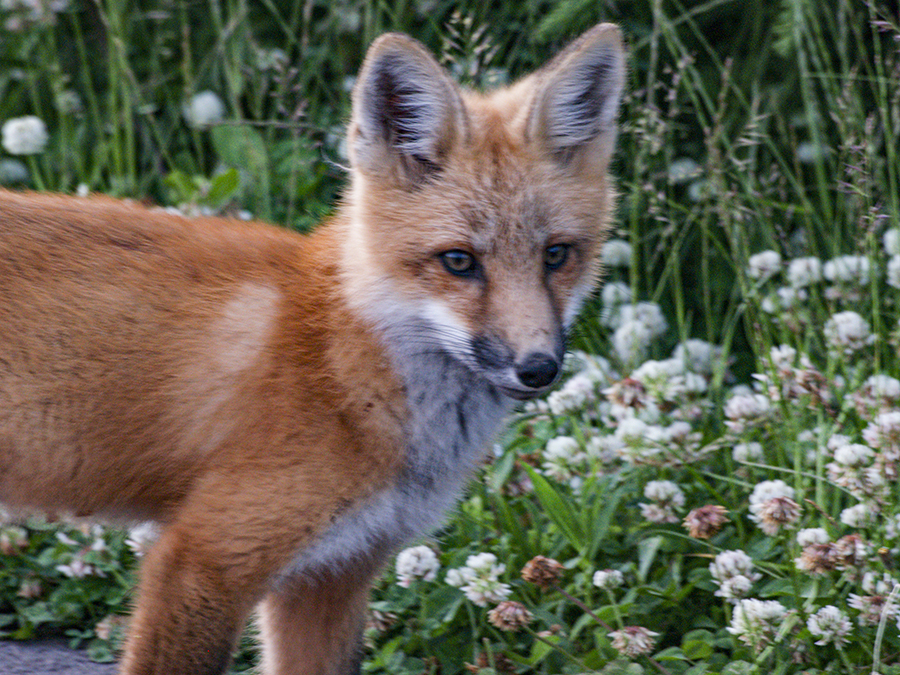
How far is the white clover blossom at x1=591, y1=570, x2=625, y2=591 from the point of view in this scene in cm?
283

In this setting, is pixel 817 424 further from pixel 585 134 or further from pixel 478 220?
pixel 478 220

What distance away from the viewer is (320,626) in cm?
274

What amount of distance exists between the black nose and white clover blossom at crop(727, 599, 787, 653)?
92 centimetres

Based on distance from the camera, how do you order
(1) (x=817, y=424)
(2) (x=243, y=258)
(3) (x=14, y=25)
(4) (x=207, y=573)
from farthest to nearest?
(3) (x=14, y=25)
(1) (x=817, y=424)
(2) (x=243, y=258)
(4) (x=207, y=573)

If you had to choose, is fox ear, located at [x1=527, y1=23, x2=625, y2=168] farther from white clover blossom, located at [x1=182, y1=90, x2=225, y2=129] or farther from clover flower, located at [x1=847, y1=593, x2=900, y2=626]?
white clover blossom, located at [x1=182, y1=90, x2=225, y2=129]

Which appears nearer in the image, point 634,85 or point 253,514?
point 253,514

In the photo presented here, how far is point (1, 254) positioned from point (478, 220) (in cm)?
115

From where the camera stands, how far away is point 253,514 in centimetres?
224

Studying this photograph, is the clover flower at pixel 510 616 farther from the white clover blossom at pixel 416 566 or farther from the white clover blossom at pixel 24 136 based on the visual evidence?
the white clover blossom at pixel 24 136

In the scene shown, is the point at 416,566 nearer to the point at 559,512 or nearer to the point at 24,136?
the point at 559,512

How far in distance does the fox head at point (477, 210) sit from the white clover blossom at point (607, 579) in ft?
2.50

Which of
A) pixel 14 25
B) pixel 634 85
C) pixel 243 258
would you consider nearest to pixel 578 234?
pixel 243 258

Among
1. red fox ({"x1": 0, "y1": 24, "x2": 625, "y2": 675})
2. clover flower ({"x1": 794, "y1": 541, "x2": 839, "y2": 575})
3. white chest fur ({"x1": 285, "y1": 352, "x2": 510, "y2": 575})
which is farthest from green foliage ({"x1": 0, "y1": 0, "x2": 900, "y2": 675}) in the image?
red fox ({"x1": 0, "y1": 24, "x2": 625, "y2": 675})

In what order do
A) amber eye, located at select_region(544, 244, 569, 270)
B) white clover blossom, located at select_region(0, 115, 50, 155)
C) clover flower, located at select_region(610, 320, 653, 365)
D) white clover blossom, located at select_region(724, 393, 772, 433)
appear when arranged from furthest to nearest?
white clover blossom, located at select_region(0, 115, 50, 155) → clover flower, located at select_region(610, 320, 653, 365) → white clover blossom, located at select_region(724, 393, 772, 433) → amber eye, located at select_region(544, 244, 569, 270)
